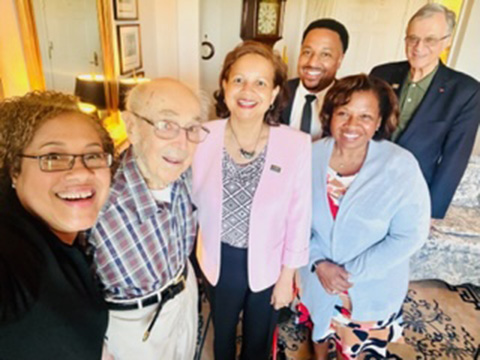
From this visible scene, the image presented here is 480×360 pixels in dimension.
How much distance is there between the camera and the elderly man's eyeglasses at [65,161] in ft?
2.27

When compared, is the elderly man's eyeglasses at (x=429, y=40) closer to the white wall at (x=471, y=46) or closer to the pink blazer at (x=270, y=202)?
the pink blazer at (x=270, y=202)

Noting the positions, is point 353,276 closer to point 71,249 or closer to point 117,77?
point 71,249

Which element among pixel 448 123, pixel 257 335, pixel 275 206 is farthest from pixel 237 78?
pixel 448 123

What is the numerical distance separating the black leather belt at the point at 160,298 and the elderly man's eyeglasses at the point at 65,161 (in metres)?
0.38

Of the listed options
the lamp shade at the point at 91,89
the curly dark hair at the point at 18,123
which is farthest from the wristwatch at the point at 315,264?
the lamp shade at the point at 91,89

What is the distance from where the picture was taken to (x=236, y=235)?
124 cm

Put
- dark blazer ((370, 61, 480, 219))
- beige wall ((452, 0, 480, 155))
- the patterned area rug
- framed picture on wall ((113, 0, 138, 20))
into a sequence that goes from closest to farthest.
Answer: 1. dark blazer ((370, 61, 480, 219))
2. the patterned area rug
3. framed picture on wall ((113, 0, 138, 20))
4. beige wall ((452, 0, 480, 155))

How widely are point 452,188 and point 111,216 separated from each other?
1.76 meters

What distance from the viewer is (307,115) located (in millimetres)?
1615

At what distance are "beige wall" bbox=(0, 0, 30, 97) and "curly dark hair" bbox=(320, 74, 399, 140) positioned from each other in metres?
1.18

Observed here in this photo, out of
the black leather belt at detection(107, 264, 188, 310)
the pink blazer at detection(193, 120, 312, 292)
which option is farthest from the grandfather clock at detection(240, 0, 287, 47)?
the black leather belt at detection(107, 264, 188, 310)

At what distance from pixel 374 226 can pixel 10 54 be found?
149 centimetres

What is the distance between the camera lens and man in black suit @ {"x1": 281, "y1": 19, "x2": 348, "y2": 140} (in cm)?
158

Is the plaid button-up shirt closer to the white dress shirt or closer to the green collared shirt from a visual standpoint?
the white dress shirt
